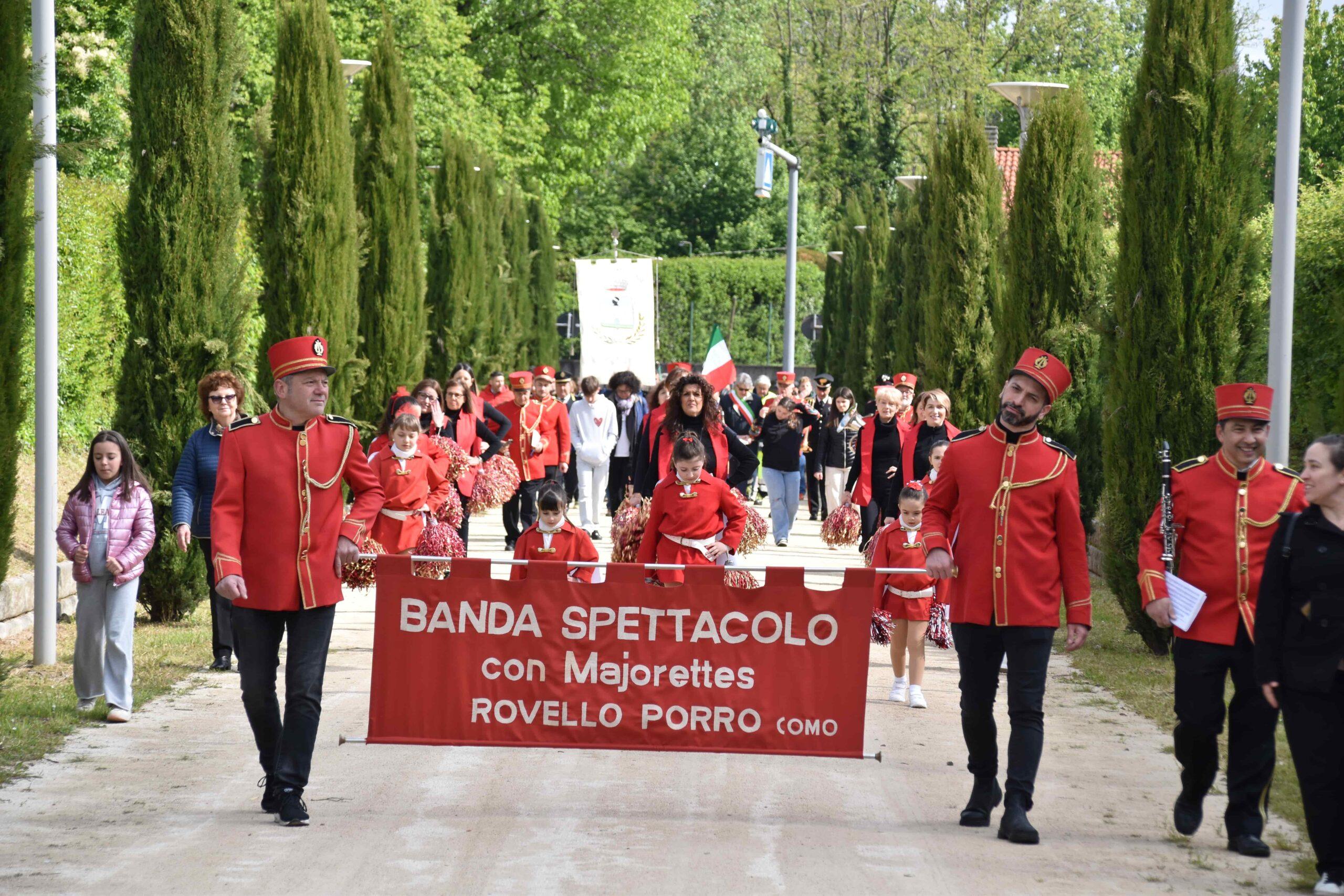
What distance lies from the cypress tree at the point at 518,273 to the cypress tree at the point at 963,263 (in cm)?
2135

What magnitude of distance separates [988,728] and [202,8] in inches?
366

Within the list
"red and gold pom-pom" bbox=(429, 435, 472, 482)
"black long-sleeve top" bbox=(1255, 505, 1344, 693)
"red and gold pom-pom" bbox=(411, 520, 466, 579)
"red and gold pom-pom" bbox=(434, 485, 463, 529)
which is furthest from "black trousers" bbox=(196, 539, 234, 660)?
"black long-sleeve top" bbox=(1255, 505, 1344, 693)

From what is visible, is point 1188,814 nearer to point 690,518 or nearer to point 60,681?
point 690,518

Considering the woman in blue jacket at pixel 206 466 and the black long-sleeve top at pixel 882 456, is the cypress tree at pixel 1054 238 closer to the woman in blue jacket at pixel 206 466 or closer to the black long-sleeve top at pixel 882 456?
the black long-sleeve top at pixel 882 456

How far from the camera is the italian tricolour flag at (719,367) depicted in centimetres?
1964

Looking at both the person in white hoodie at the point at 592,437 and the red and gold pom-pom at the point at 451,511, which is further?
the person in white hoodie at the point at 592,437

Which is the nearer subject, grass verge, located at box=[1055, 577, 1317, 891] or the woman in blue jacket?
grass verge, located at box=[1055, 577, 1317, 891]

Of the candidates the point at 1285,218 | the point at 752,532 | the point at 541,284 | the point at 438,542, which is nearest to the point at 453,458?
the point at 438,542

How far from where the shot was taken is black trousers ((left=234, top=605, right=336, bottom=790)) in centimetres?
693

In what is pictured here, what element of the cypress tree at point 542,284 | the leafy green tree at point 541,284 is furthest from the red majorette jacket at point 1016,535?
the cypress tree at point 542,284

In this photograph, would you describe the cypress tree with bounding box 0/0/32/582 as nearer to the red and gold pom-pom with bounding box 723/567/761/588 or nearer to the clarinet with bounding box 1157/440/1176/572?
the red and gold pom-pom with bounding box 723/567/761/588

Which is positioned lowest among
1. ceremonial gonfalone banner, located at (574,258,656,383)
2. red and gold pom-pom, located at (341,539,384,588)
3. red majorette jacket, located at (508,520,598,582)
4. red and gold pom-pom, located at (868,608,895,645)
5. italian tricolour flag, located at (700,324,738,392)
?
red and gold pom-pom, located at (868,608,895,645)

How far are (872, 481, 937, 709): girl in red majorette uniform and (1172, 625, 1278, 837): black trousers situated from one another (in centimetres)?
290

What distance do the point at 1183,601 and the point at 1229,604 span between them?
0.18 m
